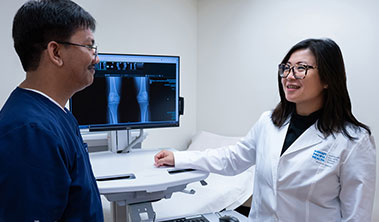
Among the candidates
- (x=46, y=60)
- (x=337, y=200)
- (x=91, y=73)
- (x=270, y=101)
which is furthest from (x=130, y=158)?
(x=270, y=101)

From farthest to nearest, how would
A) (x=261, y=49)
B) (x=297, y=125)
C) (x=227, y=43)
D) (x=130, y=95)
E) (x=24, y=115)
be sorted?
(x=227, y=43)
(x=261, y=49)
(x=130, y=95)
(x=297, y=125)
(x=24, y=115)

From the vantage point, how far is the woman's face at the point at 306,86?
1.13m

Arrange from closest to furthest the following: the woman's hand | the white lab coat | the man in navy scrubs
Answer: the man in navy scrubs, the white lab coat, the woman's hand

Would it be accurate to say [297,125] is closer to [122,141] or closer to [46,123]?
[122,141]

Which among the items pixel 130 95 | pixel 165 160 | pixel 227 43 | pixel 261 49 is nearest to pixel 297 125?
pixel 165 160

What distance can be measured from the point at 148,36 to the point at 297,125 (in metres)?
1.77

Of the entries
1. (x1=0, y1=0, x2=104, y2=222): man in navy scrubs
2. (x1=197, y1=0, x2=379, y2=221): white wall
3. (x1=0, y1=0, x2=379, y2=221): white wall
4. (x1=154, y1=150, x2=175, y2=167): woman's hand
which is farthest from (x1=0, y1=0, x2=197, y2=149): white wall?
(x1=0, y1=0, x2=104, y2=222): man in navy scrubs

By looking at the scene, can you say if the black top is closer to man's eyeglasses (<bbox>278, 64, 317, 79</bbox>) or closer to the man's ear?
man's eyeglasses (<bbox>278, 64, 317, 79</bbox>)

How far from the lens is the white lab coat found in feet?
3.35

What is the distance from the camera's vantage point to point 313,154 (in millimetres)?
1109

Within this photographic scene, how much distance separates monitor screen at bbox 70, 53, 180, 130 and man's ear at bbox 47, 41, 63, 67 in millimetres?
540

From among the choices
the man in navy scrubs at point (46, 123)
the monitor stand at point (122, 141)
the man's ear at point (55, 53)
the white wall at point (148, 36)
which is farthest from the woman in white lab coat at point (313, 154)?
the white wall at point (148, 36)

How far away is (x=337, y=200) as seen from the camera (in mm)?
1089

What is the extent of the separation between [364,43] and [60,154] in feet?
6.87
